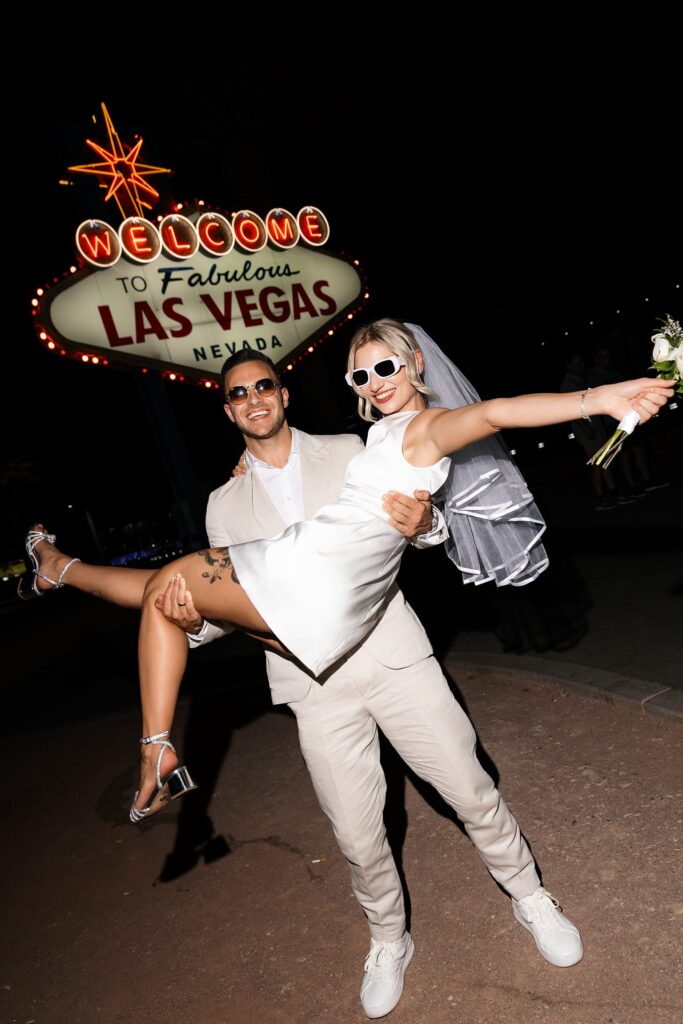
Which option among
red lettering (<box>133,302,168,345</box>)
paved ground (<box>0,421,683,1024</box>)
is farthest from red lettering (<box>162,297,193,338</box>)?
paved ground (<box>0,421,683,1024</box>)

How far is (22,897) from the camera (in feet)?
14.6

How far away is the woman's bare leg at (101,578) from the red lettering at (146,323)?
248 inches

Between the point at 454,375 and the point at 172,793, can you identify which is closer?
the point at 172,793

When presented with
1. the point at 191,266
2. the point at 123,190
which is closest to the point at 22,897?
the point at 191,266

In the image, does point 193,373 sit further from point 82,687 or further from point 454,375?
point 454,375

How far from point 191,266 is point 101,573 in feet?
23.8

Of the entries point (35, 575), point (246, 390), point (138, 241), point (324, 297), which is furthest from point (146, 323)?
point (246, 390)

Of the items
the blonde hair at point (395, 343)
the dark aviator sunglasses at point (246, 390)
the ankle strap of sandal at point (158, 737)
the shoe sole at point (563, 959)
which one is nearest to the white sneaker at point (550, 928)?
the shoe sole at point (563, 959)

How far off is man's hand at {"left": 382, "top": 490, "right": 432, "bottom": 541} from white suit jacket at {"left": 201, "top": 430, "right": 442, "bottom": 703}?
1.40 feet

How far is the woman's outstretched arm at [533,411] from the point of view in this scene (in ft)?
7.00

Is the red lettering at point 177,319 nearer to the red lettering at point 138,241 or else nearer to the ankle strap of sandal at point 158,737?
the red lettering at point 138,241

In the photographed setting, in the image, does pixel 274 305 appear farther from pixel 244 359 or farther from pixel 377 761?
pixel 377 761

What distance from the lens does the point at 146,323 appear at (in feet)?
29.9

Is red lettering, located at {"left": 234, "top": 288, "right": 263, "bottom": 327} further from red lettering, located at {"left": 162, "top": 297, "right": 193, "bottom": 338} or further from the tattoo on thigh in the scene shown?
the tattoo on thigh
